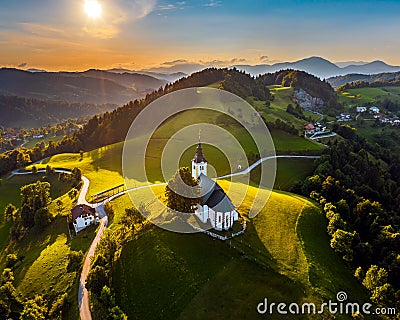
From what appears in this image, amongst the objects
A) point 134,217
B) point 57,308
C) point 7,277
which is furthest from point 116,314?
point 7,277

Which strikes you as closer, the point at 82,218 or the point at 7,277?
the point at 7,277

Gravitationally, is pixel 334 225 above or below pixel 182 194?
below

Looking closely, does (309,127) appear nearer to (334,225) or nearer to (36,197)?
(334,225)

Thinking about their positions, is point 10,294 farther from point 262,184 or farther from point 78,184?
point 262,184

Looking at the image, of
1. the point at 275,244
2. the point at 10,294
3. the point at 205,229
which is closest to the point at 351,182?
the point at 275,244

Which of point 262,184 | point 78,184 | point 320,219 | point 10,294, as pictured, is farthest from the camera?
point 78,184

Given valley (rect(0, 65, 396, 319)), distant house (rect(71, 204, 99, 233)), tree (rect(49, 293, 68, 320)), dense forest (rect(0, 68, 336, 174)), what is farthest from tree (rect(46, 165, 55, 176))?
tree (rect(49, 293, 68, 320))

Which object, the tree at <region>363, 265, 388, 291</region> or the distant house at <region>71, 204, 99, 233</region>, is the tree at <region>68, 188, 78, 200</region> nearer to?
the distant house at <region>71, 204, 99, 233</region>
